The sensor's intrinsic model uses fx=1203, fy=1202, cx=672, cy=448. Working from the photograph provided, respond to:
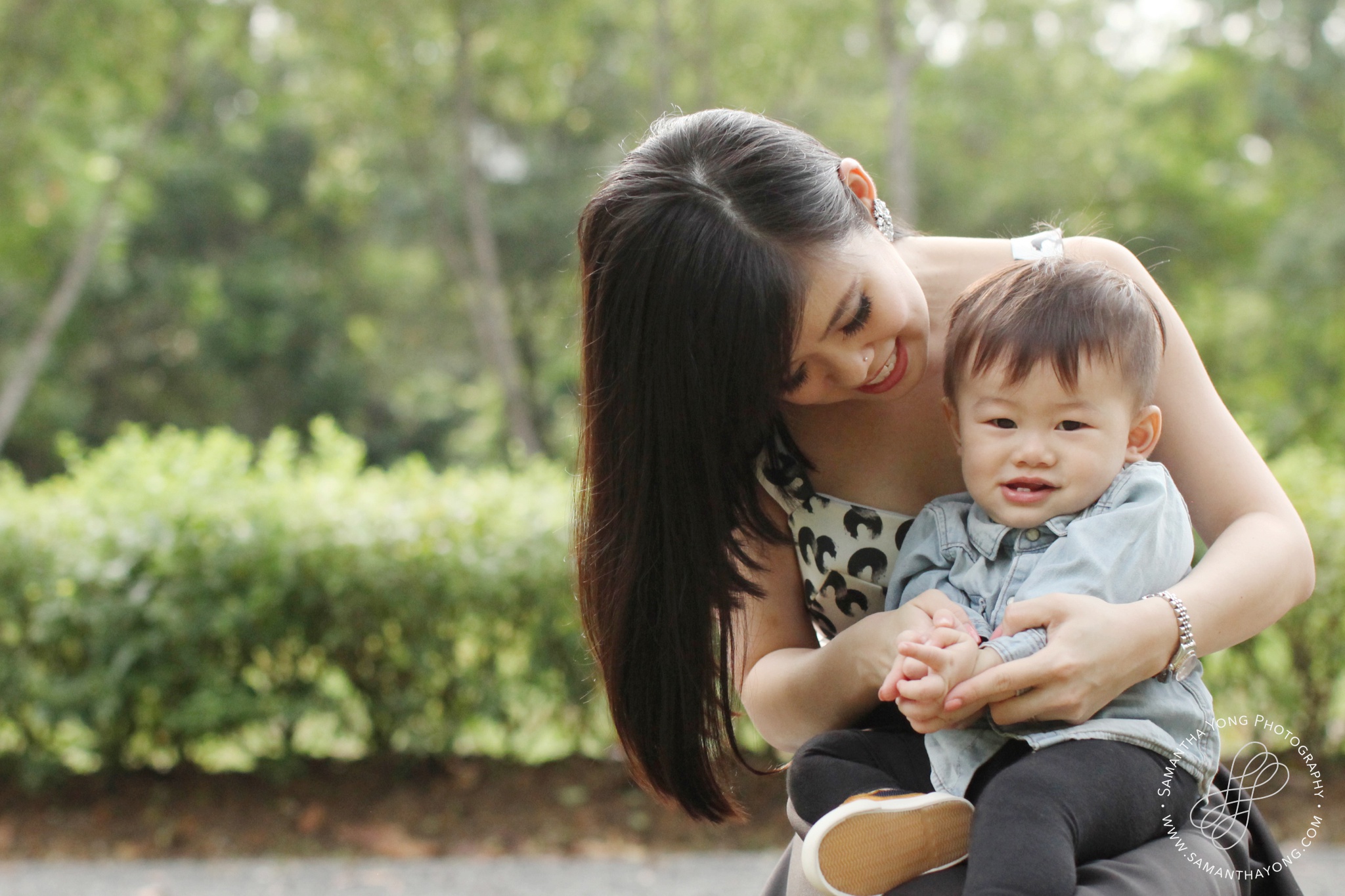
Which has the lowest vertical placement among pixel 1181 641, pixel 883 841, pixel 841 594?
pixel 883 841

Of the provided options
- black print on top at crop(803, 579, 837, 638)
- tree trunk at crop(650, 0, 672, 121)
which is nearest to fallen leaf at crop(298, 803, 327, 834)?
black print on top at crop(803, 579, 837, 638)

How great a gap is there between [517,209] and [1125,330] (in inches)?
709

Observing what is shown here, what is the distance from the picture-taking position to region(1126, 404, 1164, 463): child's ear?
1.61m

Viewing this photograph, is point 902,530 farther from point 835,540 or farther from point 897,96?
point 897,96

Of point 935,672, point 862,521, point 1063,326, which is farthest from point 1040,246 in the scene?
point 935,672

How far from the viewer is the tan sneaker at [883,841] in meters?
1.38

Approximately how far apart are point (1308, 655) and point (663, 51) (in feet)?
30.6

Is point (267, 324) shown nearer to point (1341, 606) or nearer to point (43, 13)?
point (43, 13)

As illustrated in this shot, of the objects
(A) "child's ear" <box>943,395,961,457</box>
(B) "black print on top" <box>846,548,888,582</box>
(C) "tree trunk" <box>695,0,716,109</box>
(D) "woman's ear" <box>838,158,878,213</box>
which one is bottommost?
(B) "black print on top" <box>846,548,888,582</box>

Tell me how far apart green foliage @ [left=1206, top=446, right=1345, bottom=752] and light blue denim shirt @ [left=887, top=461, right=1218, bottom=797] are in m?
3.03

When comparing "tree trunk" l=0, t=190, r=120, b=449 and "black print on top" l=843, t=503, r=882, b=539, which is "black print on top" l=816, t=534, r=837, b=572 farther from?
"tree trunk" l=0, t=190, r=120, b=449

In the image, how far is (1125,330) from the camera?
157 centimetres

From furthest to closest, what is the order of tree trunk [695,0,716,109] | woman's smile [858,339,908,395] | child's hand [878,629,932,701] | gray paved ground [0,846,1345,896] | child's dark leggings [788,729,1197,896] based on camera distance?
tree trunk [695,0,716,109], gray paved ground [0,846,1345,896], woman's smile [858,339,908,395], child's hand [878,629,932,701], child's dark leggings [788,729,1197,896]

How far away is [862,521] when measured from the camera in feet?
5.89
